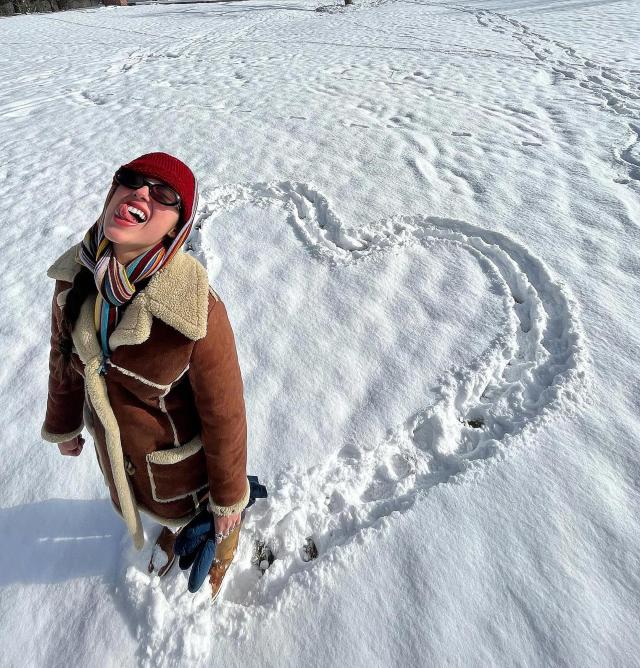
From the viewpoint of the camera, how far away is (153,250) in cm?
101

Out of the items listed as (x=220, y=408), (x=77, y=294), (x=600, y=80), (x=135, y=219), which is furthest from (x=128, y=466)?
(x=600, y=80)

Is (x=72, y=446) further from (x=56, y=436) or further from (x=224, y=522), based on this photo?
(x=224, y=522)

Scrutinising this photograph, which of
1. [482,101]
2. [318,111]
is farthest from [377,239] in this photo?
[482,101]

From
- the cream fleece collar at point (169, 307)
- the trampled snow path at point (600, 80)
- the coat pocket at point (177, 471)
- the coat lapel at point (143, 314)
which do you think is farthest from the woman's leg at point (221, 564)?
the trampled snow path at point (600, 80)

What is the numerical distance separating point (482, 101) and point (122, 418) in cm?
616

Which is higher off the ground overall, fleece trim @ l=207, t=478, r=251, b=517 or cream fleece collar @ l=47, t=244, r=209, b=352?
cream fleece collar @ l=47, t=244, r=209, b=352

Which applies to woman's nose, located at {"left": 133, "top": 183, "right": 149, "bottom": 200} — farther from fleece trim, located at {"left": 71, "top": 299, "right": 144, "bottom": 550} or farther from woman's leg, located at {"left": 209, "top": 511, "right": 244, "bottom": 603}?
woman's leg, located at {"left": 209, "top": 511, "right": 244, "bottom": 603}

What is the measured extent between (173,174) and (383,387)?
1.61 metres

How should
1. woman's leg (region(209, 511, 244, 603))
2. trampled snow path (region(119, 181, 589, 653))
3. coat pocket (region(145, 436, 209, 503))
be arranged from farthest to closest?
trampled snow path (region(119, 181, 589, 653)), woman's leg (region(209, 511, 244, 603)), coat pocket (region(145, 436, 209, 503))

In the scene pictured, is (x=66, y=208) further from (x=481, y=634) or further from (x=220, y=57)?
(x=220, y=57)

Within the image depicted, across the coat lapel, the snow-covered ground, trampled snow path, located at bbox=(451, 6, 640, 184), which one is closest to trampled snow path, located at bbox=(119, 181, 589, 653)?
the snow-covered ground

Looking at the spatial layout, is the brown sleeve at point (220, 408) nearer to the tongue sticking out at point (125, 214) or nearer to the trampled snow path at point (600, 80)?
the tongue sticking out at point (125, 214)

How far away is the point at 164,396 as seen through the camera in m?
1.17

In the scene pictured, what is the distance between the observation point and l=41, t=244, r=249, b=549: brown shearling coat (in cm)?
103
